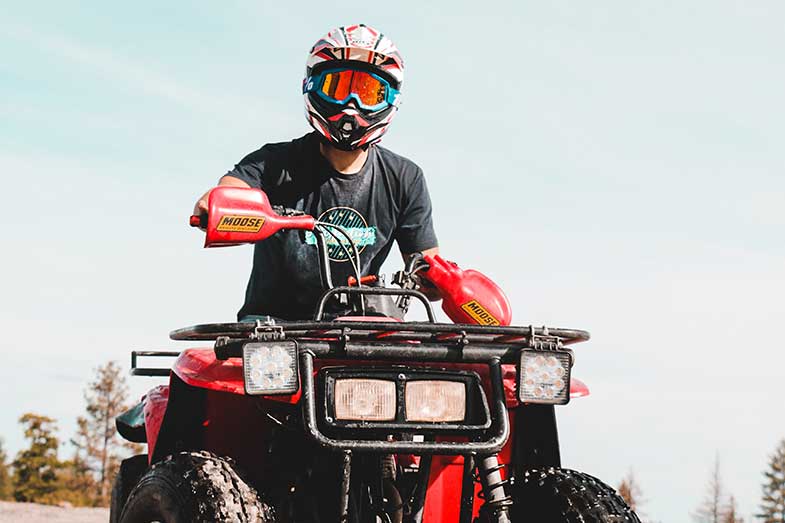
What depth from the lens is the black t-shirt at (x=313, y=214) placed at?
20.1 feet

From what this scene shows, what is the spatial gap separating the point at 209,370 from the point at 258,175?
1.79 m

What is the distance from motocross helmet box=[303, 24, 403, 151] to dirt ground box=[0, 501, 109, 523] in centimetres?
790

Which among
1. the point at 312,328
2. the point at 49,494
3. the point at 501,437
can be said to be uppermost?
the point at 312,328

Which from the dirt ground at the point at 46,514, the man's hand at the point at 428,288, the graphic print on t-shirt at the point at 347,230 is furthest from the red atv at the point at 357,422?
the dirt ground at the point at 46,514

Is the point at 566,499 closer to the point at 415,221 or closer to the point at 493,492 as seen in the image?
the point at 493,492

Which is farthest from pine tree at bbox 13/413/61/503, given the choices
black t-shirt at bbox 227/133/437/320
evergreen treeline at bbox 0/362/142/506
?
black t-shirt at bbox 227/133/437/320

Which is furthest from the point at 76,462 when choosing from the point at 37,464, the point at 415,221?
the point at 415,221

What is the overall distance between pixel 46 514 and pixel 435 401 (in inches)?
390

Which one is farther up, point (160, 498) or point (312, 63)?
point (312, 63)

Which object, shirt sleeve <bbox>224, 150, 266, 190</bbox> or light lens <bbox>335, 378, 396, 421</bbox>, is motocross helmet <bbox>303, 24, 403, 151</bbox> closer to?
shirt sleeve <bbox>224, 150, 266, 190</bbox>

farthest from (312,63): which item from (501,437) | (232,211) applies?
(501,437)

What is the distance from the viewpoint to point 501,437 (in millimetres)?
4457

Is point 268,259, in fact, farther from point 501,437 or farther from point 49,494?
point 49,494

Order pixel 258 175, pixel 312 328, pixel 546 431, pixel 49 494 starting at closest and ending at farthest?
pixel 312 328, pixel 546 431, pixel 258 175, pixel 49 494
